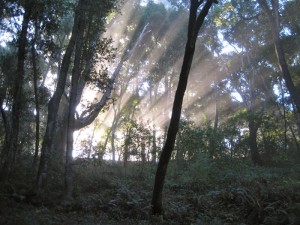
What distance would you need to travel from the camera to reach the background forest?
415 inches

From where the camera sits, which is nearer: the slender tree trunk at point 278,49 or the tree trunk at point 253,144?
the slender tree trunk at point 278,49

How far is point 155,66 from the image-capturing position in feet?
109

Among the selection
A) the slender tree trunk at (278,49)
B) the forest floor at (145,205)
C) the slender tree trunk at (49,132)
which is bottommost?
the forest floor at (145,205)

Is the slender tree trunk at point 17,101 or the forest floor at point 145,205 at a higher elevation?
the slender tree trunk at point 17,101

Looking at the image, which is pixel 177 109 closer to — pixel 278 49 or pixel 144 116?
pixel 278 49

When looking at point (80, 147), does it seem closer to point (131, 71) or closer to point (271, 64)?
point (131, 71)

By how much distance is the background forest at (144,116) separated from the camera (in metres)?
10.5

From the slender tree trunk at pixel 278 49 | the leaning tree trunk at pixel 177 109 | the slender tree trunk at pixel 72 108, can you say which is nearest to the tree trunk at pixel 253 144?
the slender tree trunk at pixel 278 49

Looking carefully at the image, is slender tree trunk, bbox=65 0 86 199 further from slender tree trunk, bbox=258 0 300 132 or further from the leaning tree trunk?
slender tree trunk, bbox=258 0 300 132

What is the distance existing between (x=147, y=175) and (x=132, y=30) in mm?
16461

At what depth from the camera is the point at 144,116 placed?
1497 inches

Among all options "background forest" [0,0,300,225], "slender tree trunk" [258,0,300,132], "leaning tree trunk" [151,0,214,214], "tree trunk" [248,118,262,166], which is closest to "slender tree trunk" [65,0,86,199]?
"background forest" [0,0,300,225]

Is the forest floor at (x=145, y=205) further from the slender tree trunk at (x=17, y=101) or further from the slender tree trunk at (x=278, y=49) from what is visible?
the slender tree trunk at (x=278, y=49)

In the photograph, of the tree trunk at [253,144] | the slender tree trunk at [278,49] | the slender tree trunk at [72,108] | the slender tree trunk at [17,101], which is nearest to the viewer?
the slender tree trunk at [17,101]
